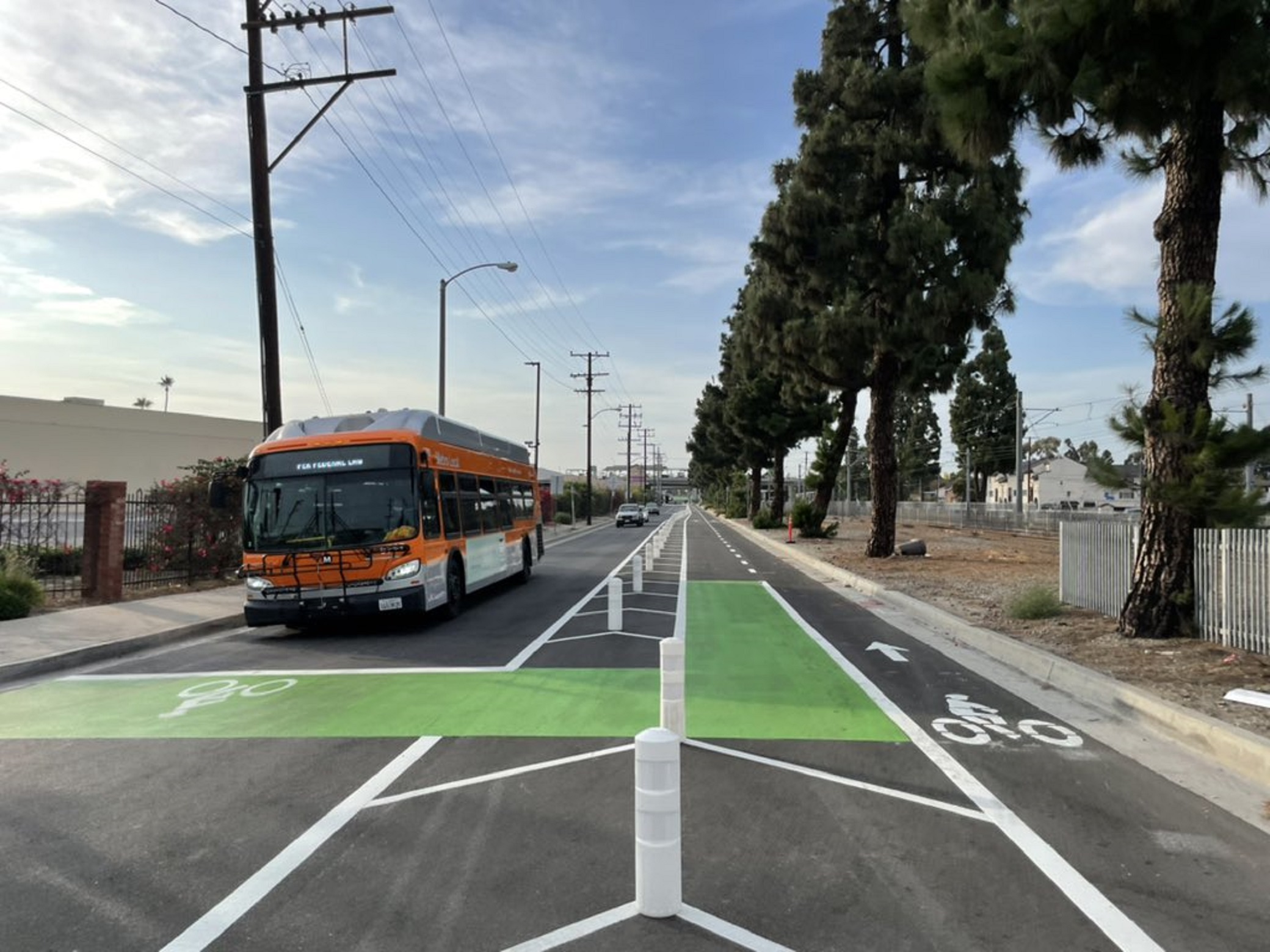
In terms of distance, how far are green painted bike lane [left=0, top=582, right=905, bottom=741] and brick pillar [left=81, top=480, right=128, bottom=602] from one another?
6.67 metres

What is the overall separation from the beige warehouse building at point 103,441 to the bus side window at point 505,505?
35286mm

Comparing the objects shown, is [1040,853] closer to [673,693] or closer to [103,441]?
[673,693]

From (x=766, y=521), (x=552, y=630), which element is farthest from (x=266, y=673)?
(x=766, y=521)

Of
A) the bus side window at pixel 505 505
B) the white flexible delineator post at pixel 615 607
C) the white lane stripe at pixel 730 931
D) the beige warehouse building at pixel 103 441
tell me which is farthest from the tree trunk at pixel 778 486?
the white lane stripe at pixel 730 931

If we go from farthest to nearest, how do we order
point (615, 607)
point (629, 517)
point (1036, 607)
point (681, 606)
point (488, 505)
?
A: point (629, 517) < point (488, 505) < point (681, 606) < point (1036, 607) < point (615, 607)

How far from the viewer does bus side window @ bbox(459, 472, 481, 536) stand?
48.8ft

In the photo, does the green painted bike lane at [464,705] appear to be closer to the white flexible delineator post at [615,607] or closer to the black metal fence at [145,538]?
the white flexible delineator post at [615,607]

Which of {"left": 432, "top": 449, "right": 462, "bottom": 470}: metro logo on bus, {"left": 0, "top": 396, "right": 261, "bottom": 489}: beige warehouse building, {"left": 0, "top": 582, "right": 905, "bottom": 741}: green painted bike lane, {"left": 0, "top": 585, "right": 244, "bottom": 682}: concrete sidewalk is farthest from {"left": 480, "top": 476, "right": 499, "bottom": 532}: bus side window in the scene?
{"left": 0, "top": 396, "right": 261, "bottom": 489}: beige warehouse building

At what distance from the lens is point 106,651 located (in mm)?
10836

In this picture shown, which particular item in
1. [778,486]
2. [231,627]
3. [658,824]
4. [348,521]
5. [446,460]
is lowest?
[231,627]

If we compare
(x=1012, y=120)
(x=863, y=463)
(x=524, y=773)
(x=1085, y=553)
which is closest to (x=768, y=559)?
(x=1085, y=553)

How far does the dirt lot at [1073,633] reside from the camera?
7879 millimetres

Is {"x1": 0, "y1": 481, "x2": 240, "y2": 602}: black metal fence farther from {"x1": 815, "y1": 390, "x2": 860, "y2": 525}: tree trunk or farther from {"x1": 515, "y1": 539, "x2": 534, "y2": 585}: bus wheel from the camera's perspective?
{"x1": 815, "y1": 390, "x2": 860, "y2": 525}: tree trunk

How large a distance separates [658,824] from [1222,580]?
8732 millimetres
